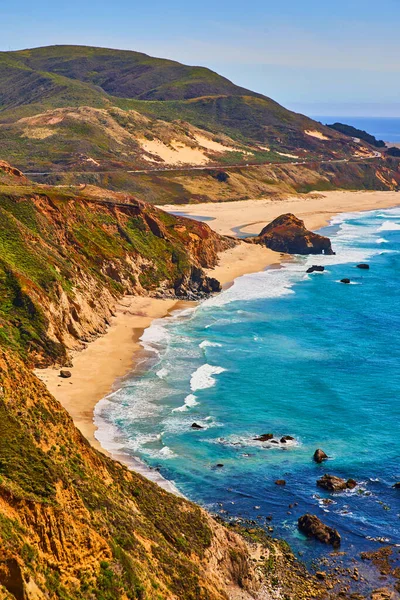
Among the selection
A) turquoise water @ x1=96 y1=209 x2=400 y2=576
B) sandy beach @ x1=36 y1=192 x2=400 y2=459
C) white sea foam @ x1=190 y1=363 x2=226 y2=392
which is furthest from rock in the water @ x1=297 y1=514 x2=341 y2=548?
white sea foam @ x1=190 y1=363 x2=226 y2=392

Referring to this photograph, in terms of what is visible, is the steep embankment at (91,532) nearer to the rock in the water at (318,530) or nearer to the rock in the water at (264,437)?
the rock in the water at (318,530)

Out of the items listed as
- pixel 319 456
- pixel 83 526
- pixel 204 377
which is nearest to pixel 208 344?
pixel 204 377

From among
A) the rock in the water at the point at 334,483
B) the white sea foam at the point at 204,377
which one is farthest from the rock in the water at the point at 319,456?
the white sea foam at the point at 204,377

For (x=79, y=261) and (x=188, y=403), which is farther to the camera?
(x=79, y=261)

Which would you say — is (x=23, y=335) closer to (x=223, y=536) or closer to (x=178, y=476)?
(x=178, y=476)

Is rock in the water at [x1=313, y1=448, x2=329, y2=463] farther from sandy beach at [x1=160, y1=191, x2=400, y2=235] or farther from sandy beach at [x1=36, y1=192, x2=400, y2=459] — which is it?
sandy beach at [x1=160, y1=191, x2=400, y2=235]

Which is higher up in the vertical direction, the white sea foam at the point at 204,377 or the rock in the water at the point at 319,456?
the white sea foam at the point at 204,377

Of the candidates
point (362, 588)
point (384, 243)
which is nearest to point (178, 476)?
point (362, 588)

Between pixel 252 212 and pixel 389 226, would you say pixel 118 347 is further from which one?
pixel 389 226
